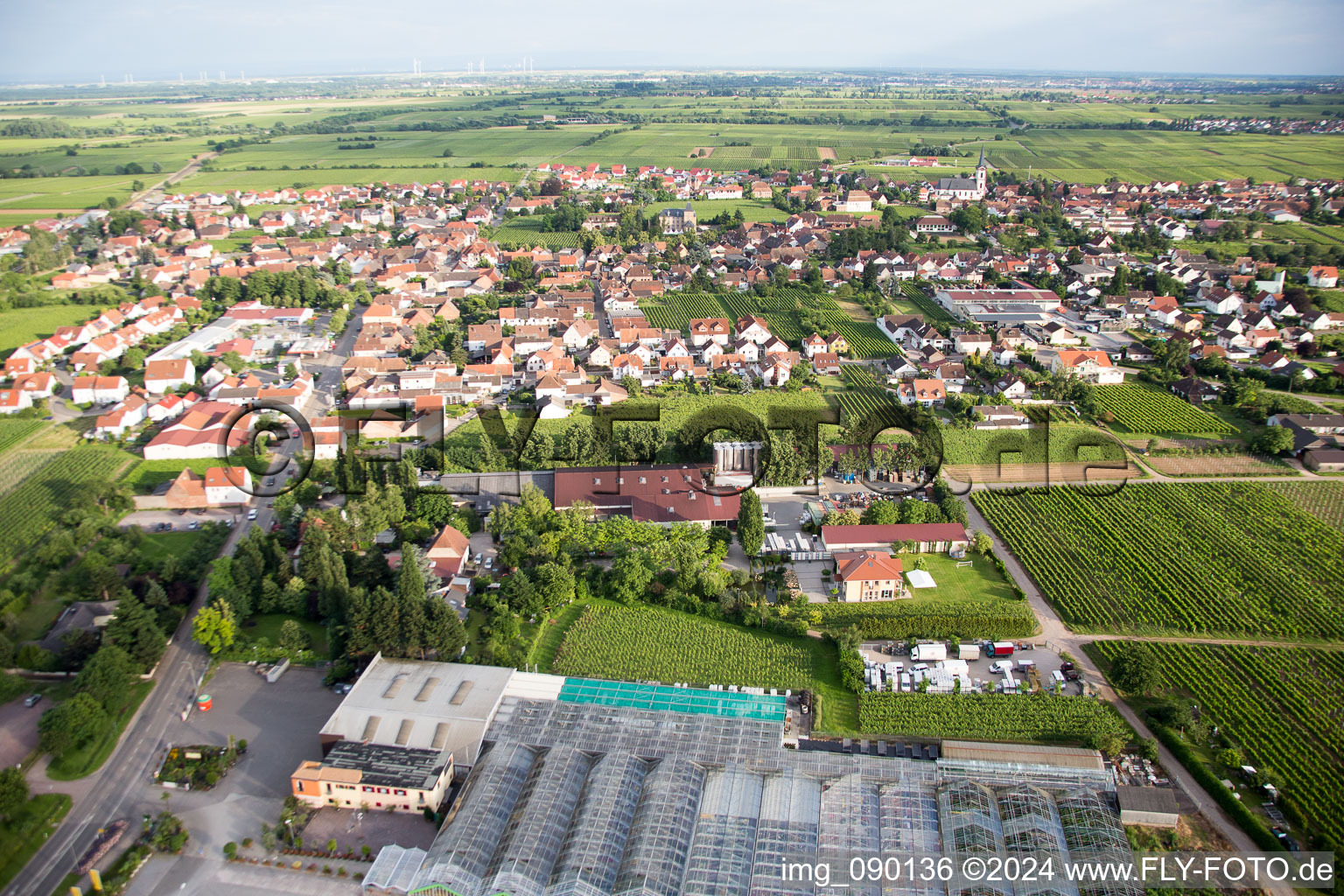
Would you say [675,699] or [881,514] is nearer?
[675,699]

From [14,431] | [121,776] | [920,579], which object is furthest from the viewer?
[14,431]

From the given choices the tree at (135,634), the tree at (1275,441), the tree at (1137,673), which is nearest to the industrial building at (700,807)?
the tree at (1137,673)

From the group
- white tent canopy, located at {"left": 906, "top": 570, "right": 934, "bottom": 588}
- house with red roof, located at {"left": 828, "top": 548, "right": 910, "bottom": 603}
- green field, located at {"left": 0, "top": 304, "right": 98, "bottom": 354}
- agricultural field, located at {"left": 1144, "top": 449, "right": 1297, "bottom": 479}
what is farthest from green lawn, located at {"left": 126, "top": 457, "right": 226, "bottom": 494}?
agricultural field, located at {"left": 1144, "top": 449, "right": 1297, "bottom": 479}

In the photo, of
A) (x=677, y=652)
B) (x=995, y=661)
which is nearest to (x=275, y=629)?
(x=677, y=652)

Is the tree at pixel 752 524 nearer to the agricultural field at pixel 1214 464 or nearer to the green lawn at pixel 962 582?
the green lawn at pixel 962 582

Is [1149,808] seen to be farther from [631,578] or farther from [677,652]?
[631,578]

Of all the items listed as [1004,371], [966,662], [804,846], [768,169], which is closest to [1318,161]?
[768,169]
